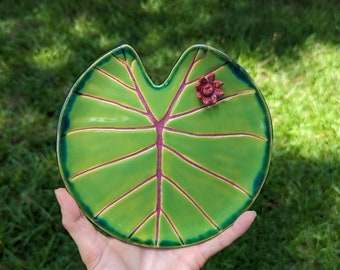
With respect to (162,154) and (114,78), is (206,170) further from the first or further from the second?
(114,78)

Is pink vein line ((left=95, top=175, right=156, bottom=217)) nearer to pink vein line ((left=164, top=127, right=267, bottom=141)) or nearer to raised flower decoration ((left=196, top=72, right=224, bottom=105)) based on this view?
pink vein line ((left=164, top=127, right=267, bottom=141))

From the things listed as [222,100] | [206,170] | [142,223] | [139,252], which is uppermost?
[222,100]

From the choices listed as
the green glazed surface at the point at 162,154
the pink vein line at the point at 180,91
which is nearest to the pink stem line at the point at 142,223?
the green glazed surface at the point at 162,154

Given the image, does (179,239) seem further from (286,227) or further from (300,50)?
(300,50)

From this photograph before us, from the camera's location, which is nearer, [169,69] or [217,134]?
[217,134]

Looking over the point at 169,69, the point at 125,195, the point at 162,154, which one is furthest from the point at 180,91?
the point at 169,69
